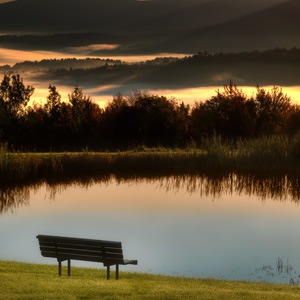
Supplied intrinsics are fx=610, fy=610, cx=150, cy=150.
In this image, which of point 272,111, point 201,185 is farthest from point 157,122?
point 201,185

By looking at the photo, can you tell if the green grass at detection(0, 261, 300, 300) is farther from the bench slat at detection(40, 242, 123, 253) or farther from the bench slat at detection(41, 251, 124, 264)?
the bench slat at detection(40, 242, 123, 253)

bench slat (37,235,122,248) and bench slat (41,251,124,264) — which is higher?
bench slat (37,235,122,248)

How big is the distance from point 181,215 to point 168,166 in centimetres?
1130

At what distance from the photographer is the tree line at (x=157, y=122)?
41.2 meters

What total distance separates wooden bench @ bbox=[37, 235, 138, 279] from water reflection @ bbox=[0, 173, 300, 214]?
10.2m

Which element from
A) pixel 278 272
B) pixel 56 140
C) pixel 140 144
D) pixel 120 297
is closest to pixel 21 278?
pixel 120 297

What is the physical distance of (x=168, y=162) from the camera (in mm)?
31359

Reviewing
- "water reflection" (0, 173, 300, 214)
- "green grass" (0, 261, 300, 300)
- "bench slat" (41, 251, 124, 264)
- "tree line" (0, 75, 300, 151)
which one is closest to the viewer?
"green grass" (0, 261, 300, 300)

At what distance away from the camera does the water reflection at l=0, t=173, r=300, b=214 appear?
22405 millimetres

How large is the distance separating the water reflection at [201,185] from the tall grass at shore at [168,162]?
4.70 ft

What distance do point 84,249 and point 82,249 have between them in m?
0.06

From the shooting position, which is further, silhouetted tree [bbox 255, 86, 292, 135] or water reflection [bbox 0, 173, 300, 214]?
silhouetted tree [bbox 255, 86, 292, 135]

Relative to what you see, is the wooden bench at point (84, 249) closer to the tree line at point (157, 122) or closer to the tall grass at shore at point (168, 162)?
the tall grass at shore at point (168, 162)

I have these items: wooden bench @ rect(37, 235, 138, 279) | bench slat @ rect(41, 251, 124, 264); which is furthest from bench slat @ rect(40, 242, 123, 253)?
bench slat @ rect(41, 251, 124, 264)
